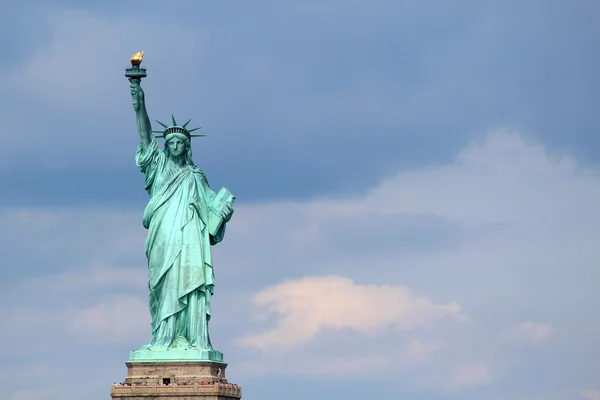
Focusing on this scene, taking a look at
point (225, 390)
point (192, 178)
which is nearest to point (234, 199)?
point (192, 178)

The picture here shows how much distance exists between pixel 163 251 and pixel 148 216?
1410 mm

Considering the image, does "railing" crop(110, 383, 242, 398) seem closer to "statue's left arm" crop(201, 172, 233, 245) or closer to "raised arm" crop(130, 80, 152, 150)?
"statue's left arm" crop(201, 172, 233, 245)

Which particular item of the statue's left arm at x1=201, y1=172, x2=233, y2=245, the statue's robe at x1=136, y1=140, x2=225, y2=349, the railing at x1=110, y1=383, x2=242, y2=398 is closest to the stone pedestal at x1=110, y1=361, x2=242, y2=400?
the railing at x1=110, y1=383, x2=242, y2=398

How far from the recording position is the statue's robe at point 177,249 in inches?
2970

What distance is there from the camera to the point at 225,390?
7481cm

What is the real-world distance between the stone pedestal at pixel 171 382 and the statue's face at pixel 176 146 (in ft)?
23.5

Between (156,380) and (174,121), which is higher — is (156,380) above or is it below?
below

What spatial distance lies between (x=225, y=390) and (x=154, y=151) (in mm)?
8444

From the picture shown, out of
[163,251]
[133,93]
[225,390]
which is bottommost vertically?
[225,390]

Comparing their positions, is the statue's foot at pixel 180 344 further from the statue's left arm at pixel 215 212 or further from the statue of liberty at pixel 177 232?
the statue's left arm at pixel 215 212

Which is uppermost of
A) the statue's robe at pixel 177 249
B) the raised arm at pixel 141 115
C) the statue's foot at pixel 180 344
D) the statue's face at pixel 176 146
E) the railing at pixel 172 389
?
the raised arm at pixel 141 115

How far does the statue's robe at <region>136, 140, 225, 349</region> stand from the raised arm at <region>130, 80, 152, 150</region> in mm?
255

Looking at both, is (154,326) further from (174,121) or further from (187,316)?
(174,121)

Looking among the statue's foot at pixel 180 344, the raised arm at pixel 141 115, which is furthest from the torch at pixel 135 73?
the statue's foot at pixel 180 344
